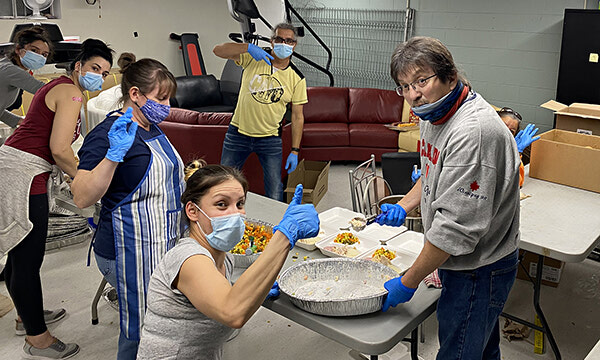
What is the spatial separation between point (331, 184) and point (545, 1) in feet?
10.2

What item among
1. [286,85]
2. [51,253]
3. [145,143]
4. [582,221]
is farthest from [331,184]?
[145,143]

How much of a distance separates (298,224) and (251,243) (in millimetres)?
897

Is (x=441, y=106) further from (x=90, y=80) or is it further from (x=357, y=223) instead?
(x=90, y=80)

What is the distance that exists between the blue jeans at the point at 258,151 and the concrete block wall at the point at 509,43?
366 centimetres

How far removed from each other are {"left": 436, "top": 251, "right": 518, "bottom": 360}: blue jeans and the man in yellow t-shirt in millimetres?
2409

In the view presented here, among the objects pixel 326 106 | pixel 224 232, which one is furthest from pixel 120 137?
pixel 326 106

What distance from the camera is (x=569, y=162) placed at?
361 cm

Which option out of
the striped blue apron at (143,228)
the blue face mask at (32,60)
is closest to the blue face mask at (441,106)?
the striped blue apron at (143,228)

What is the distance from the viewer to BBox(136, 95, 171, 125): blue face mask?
92.3 inches

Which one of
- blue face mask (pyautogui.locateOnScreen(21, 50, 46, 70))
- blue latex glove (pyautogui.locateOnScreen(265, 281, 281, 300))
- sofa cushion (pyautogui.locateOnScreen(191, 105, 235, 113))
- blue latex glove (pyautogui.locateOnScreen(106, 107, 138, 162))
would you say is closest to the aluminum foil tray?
blue latex glove (pyautogui.locateOnScreen(265, 281, 281, 300))

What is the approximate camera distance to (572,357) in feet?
10.2

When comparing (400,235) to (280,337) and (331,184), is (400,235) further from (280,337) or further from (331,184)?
(331,184)

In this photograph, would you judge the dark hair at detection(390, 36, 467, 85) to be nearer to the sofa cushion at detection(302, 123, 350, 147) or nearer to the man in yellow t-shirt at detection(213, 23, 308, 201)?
the man in yellow t-shirt at detection(213, 23, 308, 201)

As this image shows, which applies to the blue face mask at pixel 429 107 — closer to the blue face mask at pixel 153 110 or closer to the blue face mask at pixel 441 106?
the blue face mask at pixel 441 106
